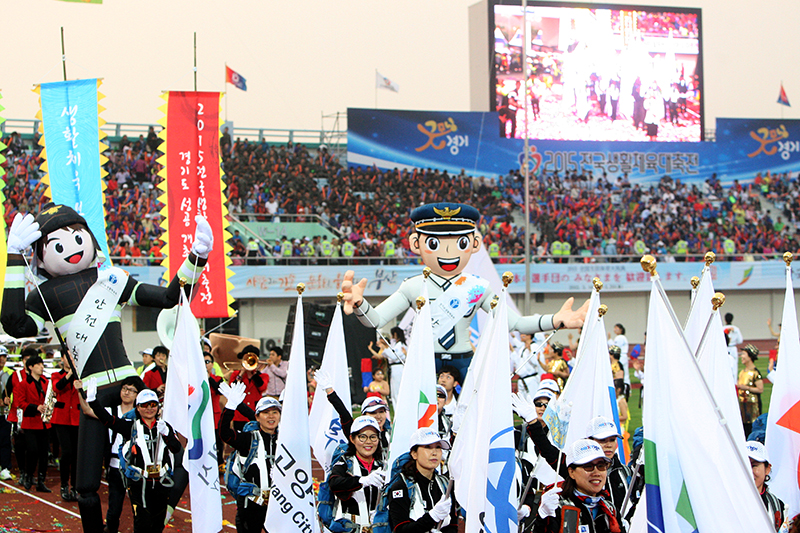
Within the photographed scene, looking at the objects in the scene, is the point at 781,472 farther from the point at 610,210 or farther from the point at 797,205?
the point at 797,205

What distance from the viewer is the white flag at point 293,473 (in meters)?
6.36

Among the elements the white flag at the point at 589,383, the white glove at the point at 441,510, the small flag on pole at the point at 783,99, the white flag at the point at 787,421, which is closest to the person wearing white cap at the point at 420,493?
the white glove at the point at 441,510

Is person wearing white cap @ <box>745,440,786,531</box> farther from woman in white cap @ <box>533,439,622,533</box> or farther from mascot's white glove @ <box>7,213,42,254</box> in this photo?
mascot's white glove @ <box>7,213,42,254</box>

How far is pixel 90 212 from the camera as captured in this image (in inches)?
379

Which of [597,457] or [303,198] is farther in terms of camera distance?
[303,198]

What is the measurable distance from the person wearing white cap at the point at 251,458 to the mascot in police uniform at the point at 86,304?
33.0 inches

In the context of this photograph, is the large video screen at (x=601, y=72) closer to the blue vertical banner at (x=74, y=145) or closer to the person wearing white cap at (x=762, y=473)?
the blue vertical banner at (x=74, y=145)

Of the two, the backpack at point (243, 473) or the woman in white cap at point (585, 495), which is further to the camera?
the backpack at point (243, 473)

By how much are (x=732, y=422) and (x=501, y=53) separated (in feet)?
89.2

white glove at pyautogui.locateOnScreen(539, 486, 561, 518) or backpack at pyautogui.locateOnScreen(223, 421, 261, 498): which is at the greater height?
white glove at pyautogui.locateOnScreen(539, 486, 561, 518)

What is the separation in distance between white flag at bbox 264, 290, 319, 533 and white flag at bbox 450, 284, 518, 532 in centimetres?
154

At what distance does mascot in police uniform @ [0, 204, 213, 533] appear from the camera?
6359mm

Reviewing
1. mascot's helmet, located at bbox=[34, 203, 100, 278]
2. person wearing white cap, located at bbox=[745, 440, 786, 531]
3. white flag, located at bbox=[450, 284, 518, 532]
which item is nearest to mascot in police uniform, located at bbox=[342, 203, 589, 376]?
white flag, located at bbox=[450, 284, 518, 532]

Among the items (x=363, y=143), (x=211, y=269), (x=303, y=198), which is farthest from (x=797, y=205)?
(x=211, y=269)
